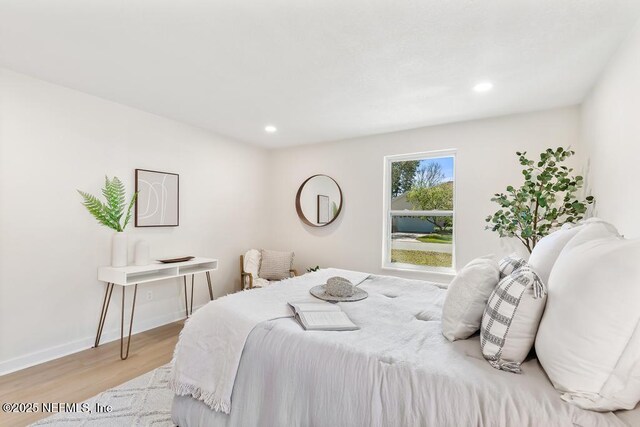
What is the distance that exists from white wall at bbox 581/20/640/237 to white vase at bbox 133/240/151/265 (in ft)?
12.5

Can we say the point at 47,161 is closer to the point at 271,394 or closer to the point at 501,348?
the point at 271,394

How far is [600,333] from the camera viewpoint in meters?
0.93

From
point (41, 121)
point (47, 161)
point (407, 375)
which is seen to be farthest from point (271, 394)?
point (41, 121)

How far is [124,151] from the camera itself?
3.21m

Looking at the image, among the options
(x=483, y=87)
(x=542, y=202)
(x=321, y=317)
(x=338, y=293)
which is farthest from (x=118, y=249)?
(x=542, y=202)

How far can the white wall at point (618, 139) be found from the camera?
5.75 feet

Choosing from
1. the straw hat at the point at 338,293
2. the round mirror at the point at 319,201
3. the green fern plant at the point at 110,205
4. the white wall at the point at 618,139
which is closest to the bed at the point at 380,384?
the straw hat at the point at 338,293

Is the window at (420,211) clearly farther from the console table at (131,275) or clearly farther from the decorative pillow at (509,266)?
the console table at (131,275)

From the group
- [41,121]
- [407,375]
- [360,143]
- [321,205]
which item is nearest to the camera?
[407,375]

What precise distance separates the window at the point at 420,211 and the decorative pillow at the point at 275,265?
1331mm

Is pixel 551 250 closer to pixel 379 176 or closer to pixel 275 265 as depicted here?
pixel 379 176

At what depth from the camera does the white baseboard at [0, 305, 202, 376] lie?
248cm

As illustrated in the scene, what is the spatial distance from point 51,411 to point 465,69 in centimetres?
368

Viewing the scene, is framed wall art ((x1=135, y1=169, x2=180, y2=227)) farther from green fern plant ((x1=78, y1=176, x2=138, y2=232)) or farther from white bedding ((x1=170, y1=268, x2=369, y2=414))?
white bedding ((x1=170, y1=268, x2=369, y2=414))
